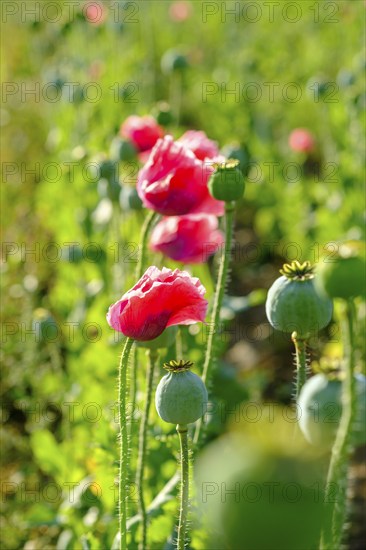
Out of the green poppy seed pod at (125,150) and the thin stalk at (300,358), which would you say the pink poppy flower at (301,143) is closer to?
the green poppy seed pod at (125,150)

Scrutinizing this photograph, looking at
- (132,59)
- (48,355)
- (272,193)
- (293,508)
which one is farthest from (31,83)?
(293,508)

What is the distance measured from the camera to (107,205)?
82.6 inches

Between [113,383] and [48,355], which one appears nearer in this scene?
[113,383]

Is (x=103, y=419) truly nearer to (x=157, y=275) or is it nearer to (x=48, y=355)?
(x=157, y=275)

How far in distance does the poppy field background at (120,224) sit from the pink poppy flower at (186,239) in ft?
0.44

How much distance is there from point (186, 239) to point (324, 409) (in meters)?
0.68

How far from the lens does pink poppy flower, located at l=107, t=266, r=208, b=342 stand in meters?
0.88

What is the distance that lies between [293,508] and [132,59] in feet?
12.6

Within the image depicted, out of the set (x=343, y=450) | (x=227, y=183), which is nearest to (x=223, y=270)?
(x=227, y=183)

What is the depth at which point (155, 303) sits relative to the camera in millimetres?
886

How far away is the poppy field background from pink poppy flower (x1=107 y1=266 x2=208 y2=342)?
0.79ft

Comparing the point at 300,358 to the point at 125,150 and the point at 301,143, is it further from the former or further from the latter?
the point at 301,143

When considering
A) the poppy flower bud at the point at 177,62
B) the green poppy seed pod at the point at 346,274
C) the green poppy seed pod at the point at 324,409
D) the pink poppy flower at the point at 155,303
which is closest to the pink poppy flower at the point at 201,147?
the pink poppy flower at the point at 155,303

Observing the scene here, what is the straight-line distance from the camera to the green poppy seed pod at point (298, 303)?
32.8 inches
